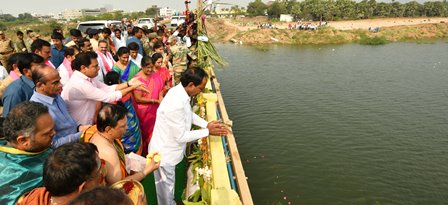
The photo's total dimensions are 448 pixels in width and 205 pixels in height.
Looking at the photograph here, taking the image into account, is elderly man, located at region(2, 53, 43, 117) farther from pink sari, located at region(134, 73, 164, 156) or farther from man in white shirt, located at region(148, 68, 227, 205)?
man in white shirt, located at region(148, 68, 227, 205)

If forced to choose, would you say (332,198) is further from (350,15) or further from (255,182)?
(350,15)

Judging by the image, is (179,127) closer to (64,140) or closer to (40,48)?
(64,140)

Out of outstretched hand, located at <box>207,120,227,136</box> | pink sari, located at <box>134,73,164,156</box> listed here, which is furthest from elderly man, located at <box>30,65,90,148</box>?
pink sari, located at <box>134,73,164,156</box>

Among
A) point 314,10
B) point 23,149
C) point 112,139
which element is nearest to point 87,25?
point 112,139

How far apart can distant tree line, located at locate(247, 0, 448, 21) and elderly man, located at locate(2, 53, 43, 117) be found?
5476cm

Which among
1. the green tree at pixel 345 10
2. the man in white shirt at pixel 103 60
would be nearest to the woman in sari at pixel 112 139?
the man in white shirt at pixel 103 60

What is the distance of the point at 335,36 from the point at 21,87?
116 feet

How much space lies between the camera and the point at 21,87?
2902 mm

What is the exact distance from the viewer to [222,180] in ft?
7.38

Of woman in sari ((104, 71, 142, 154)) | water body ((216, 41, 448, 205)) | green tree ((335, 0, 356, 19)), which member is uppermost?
green tree ((335, 0, 356, 19))

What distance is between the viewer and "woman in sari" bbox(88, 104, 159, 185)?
2.00 meters

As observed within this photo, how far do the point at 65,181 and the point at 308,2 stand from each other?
65.6 metres

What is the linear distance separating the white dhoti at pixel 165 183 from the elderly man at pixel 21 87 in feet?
4.94

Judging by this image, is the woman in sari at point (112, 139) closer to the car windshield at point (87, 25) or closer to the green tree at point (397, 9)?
the car windshield at point (87, 25)
